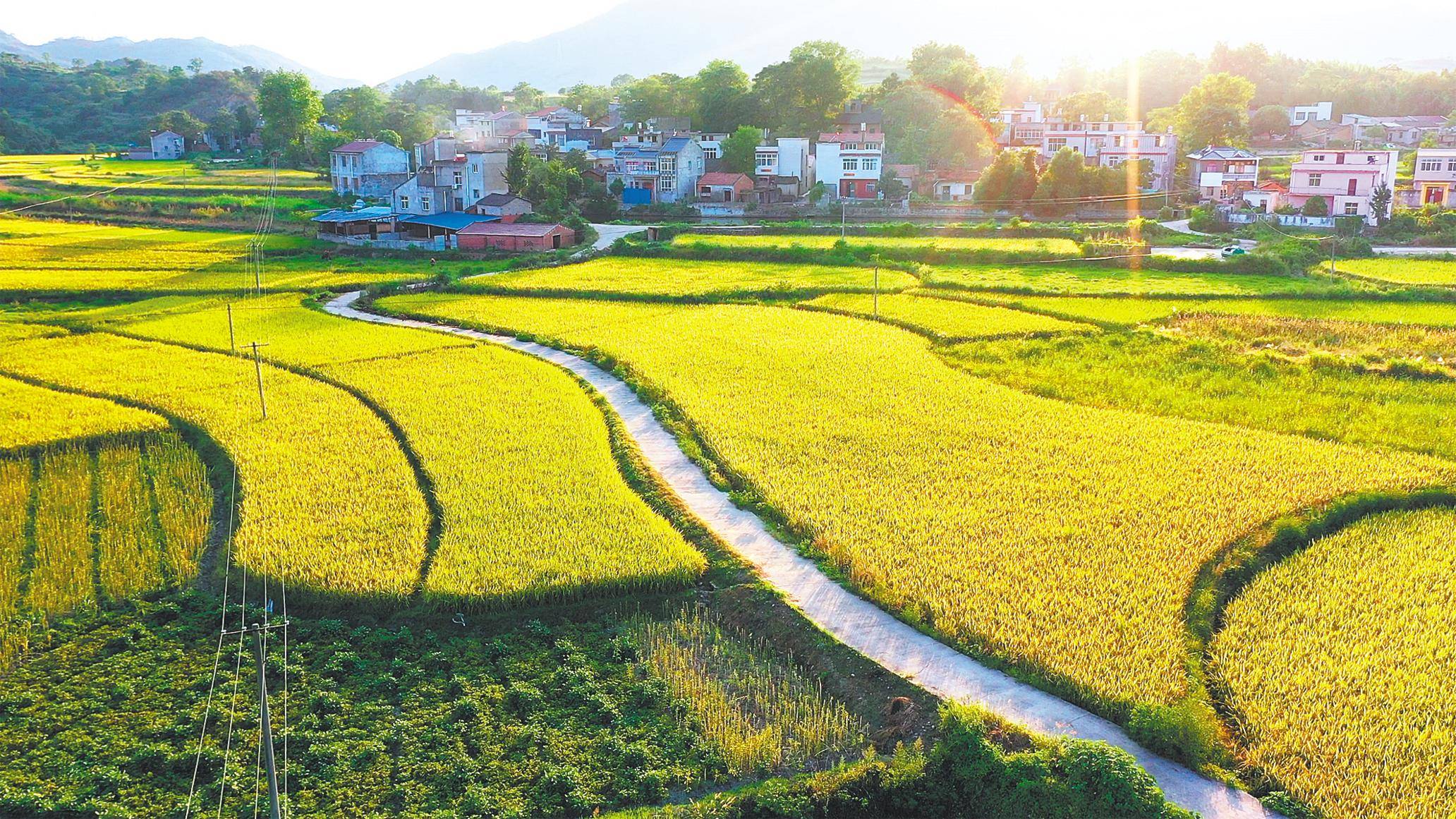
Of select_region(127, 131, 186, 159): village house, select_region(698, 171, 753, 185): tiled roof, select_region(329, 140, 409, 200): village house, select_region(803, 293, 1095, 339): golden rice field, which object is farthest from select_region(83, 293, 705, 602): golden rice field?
select_region(127, 131, 186, 159): village house

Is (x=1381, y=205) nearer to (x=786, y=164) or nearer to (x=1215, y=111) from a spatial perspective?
(x=1215, y=111)

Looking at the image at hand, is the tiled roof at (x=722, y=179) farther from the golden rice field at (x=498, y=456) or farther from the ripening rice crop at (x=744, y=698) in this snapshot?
the ripening rice crop at (x=744, y=698)

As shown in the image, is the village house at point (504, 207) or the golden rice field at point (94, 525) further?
the village house at point (504, 207)

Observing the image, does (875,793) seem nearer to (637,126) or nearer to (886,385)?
(886,385)

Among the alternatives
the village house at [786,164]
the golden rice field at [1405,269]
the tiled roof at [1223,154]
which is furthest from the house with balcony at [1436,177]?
the village house at [786,164]

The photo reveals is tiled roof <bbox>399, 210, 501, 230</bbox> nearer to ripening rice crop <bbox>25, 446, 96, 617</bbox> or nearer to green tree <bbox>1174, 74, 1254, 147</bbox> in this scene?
ripening rice crop <bbox>25, 446, 96, 617</bbox>

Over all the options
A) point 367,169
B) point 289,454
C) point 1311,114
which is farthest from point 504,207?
point 1311,114
